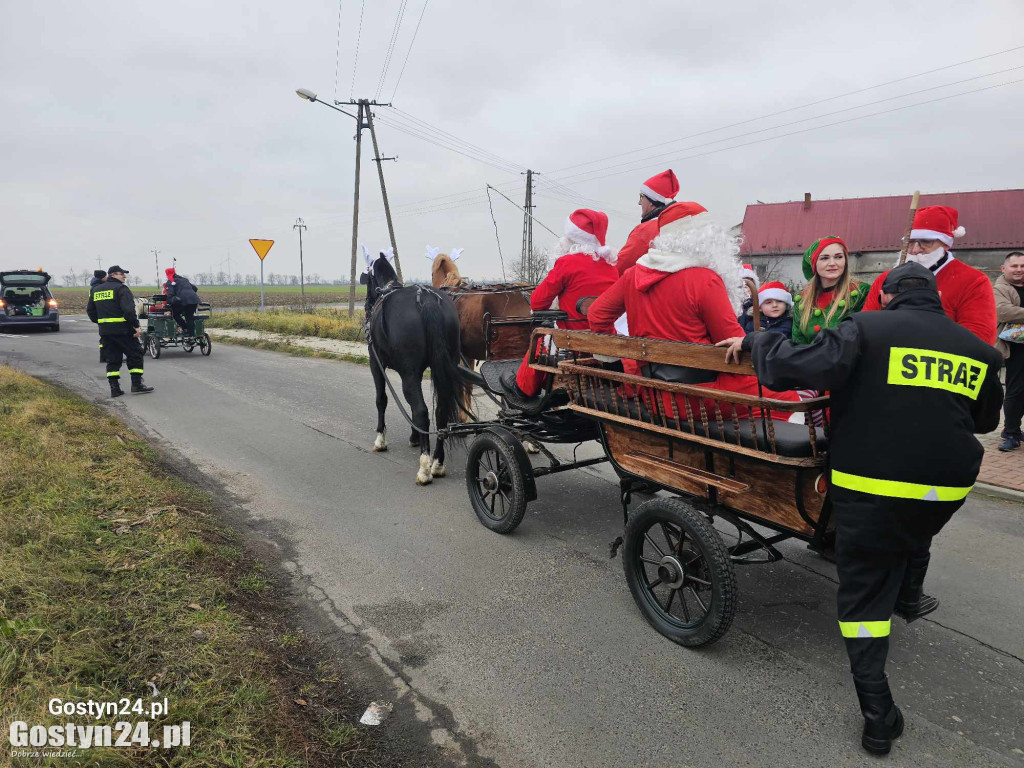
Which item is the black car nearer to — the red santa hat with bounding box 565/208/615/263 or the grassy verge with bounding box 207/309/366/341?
the grassy verge with bounding box 207/309/366/341

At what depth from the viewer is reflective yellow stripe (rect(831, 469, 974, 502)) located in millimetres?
2148

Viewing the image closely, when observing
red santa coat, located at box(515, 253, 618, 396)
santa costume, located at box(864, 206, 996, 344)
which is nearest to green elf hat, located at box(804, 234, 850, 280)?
santa costume, located at box(864, 206, 996, 344)

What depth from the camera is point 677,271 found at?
10.5 feet

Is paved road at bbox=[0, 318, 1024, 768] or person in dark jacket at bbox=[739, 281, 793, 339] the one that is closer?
paved road at bbox=[0, 318, 1024, 768]

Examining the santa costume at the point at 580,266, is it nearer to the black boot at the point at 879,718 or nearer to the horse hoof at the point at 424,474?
the horse hoof at the point at 424,474

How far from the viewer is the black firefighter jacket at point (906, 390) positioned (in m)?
2.11

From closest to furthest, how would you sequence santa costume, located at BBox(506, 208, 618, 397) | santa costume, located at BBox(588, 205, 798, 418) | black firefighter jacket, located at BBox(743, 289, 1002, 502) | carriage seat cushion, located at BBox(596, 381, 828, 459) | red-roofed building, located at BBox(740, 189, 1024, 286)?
1. black firefighter jacket, located at BBox(743, 289, 1002, 502)
2. carriage seat cushion, located at BBox(596, 381, 828, 459)
3. santa costume, located at BBox(588, 205, 798, 418)
4. santa costume, located at BBox(506, 208, 618, 397)
5. red-roofed building, located at BBox(740, 189, 1024, 286)

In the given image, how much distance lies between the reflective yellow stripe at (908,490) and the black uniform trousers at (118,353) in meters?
10.3

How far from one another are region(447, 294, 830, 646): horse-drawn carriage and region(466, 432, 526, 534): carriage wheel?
15 cm

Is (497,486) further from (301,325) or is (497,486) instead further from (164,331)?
(301,325)

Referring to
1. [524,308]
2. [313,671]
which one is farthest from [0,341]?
[313,671]

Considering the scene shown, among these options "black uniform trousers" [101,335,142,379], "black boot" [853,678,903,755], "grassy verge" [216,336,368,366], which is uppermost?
"black uniform trousers" [101,335,142,379]

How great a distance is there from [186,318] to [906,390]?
14840 millimetres

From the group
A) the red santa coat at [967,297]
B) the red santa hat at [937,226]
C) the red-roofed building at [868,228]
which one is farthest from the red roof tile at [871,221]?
the red santa coat at [967,297]
